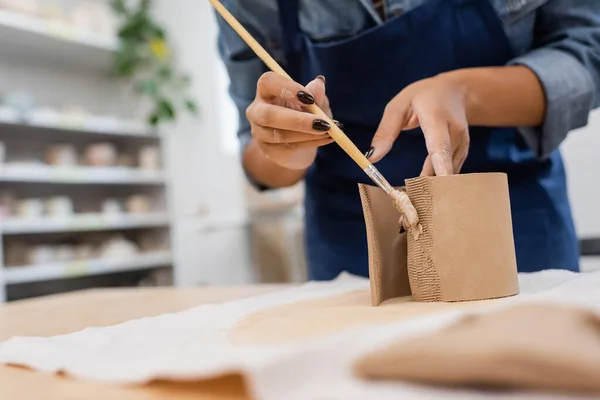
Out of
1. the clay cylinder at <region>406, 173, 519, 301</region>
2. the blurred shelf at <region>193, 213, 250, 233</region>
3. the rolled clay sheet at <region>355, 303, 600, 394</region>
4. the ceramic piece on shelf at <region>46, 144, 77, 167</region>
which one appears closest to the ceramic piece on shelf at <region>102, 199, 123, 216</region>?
the ceramic piece on shelf at <region>46, 144, 77, 167</region>

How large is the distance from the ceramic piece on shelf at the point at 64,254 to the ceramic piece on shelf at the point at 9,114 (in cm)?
49

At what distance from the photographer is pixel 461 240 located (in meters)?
0.52

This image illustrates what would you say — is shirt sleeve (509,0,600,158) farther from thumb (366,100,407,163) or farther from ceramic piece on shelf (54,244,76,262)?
ceramic piece on shelf (54,244,76,262)

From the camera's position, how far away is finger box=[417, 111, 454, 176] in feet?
1.94

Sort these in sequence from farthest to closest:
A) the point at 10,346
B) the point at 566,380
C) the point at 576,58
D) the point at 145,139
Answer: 1. the point at 145,139
2. the point at 576,58
3. the point at 10,346
4. the point at 566,380

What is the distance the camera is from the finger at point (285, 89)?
2.01 feet

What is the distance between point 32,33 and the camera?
2.19 meters

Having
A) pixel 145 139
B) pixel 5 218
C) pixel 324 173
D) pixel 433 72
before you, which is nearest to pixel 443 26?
pixel 433 72

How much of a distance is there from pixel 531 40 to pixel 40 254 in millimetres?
1831

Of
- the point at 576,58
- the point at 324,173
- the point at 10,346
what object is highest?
the point at 576,58

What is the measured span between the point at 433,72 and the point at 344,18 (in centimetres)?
16

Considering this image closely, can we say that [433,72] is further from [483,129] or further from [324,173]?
[324,173]

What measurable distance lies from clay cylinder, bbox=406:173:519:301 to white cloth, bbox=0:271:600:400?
5 centimetres

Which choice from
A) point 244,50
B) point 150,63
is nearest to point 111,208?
point 150,63
